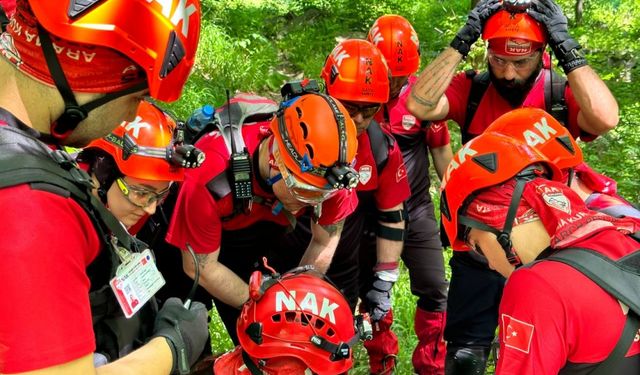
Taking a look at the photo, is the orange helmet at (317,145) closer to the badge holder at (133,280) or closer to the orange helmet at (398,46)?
the badge holder at (133,280)

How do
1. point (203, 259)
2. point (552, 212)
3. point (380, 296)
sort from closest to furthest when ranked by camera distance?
1. point (552, 212)
2. point (203, 259)
3. point (380, 296)

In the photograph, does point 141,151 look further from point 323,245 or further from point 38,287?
point 38,287

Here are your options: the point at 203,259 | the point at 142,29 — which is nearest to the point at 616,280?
the point at 142,29

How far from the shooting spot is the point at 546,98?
14.2 feet

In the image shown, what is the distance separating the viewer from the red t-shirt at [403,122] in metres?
5.08

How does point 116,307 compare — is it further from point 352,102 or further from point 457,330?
point 457,330

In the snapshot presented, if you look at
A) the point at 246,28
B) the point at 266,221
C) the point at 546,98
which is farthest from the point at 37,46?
the point at 246,28

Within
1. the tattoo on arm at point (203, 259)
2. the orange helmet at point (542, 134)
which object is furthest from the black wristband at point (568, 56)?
the tattoo on arm at point (203, 259)

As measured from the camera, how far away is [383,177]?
4.50m

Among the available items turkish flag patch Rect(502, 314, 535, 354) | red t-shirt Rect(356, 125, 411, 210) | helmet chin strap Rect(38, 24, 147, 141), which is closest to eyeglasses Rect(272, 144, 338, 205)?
red t-shirt Rect(356, 125, 411, 210)

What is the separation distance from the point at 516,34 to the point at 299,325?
234 centimetres

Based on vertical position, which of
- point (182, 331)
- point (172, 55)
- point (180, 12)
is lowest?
point (182, 331)

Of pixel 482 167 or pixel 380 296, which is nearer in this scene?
pixel 482 167

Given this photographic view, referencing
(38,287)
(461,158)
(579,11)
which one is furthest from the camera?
(579,11)
